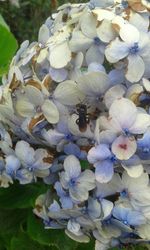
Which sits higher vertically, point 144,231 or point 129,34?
point 129,34

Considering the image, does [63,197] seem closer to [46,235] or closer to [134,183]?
[134,183]

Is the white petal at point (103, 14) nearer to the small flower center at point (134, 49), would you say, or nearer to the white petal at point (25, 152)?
the small flower center at point (134, 49)

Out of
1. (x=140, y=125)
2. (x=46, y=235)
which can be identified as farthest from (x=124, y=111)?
(x=46, y=235)

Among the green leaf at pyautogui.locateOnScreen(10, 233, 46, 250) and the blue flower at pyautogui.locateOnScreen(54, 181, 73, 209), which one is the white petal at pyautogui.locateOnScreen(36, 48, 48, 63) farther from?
the green leaf at pyautogui.locateOnScreen(10, 233, 46, 250)

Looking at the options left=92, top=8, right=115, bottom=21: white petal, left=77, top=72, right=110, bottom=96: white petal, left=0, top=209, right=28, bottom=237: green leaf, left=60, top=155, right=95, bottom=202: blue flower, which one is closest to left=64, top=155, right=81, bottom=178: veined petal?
left=60, top=155, right=95, bottom=202: blue flower

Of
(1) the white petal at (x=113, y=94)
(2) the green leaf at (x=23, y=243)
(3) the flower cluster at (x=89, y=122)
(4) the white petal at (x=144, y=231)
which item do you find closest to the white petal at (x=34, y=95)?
(3) the flower cluster at (x=89, y=122)

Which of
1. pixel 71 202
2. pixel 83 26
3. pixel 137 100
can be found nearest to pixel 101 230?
pixel 71 202

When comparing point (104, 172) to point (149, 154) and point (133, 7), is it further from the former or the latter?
point (133, 7)
